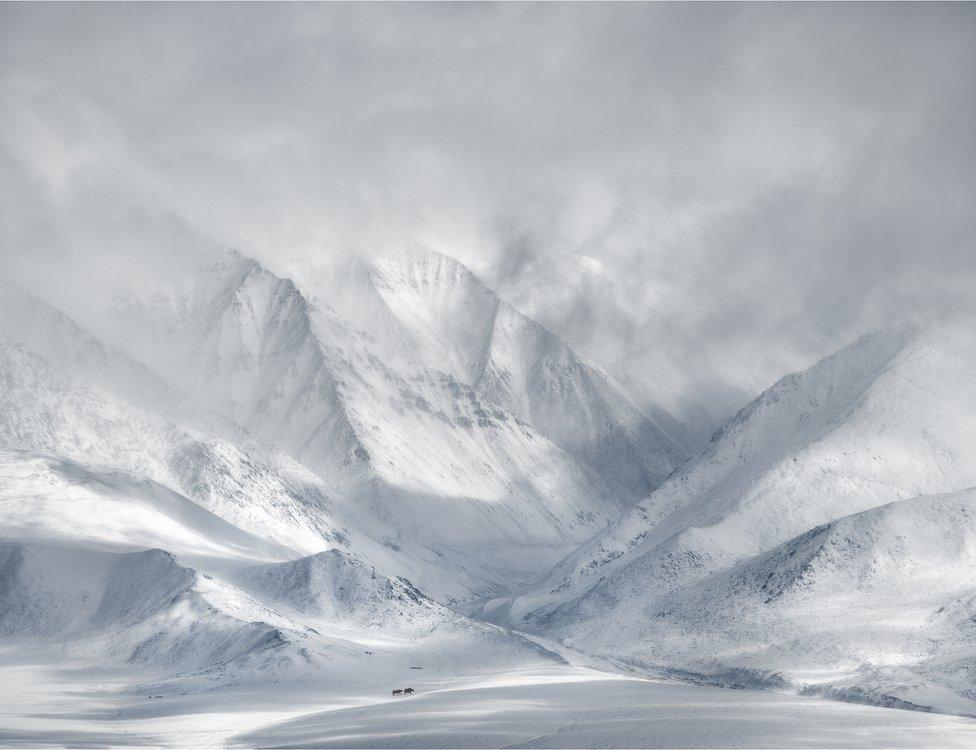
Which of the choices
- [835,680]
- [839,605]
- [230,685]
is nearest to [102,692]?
[230,685]

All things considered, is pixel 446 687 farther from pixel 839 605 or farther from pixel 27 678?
pixel 839 605

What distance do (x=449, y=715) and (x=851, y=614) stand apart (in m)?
79.5

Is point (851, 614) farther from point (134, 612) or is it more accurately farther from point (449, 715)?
point (134, 612)

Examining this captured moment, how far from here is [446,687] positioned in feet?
458

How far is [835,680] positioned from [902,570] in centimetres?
4673

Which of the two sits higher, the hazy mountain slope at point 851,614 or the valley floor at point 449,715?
the hazy mountain slope at point 851,614

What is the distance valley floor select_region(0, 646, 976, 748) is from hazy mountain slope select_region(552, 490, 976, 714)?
42.7 ft

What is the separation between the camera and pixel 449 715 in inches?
4365

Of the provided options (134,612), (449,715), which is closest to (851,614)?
(449,715)

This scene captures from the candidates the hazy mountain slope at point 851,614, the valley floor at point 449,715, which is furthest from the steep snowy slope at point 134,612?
the hazy mountain slope at point 851,614

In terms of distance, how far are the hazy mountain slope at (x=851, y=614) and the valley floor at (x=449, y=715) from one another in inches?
512

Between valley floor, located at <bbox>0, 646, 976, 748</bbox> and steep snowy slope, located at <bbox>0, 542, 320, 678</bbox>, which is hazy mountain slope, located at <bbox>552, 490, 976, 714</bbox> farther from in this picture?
steep snowy slope, located at <bbox>0, 542, 320, 678</bbox>

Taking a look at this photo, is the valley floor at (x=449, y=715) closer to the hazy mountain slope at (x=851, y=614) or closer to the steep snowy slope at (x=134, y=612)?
the steep snowy slope at (x=134, y=612)

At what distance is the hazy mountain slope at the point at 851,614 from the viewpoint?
14562 cm
